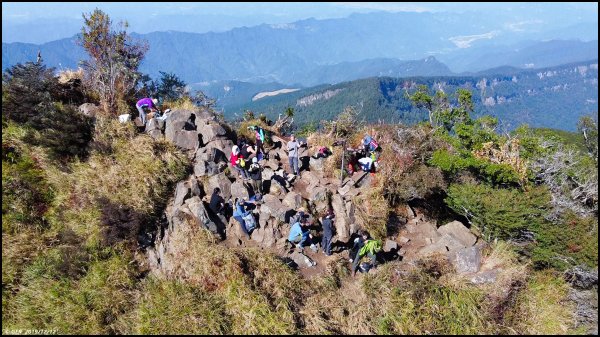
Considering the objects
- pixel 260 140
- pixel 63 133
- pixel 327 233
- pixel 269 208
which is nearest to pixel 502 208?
pixel 327 233

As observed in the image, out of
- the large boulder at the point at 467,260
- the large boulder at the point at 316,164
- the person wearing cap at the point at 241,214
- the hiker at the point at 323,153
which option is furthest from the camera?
the hiker at the point at 323,153

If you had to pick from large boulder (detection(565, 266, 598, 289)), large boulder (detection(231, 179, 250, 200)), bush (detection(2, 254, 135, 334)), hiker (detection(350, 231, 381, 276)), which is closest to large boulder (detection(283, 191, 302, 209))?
large boulder (detection(231, 179, 250, 200))

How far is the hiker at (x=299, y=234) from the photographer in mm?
10633

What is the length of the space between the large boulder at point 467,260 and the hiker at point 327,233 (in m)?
4.02

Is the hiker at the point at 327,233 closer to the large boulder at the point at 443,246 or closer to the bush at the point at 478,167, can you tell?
the large boulder at the point at 443,246

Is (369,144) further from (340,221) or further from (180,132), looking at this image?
(180,132)

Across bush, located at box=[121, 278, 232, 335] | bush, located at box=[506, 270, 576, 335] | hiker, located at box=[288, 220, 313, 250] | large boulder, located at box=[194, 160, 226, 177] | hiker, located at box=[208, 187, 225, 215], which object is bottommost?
bush, located at box=[506, 270, 576, 335]

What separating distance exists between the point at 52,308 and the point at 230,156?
7.09 meters

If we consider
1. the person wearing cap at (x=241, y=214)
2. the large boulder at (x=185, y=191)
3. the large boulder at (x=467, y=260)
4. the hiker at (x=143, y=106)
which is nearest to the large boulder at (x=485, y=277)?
the large boulder at (x=467, y=260)

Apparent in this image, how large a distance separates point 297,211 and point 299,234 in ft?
4.16

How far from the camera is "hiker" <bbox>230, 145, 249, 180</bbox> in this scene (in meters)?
12.4

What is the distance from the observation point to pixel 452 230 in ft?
40.8

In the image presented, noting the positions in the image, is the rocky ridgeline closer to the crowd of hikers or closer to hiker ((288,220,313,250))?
the crowd of hikers

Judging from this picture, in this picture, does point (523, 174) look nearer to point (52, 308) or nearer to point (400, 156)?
point (400, 156)
